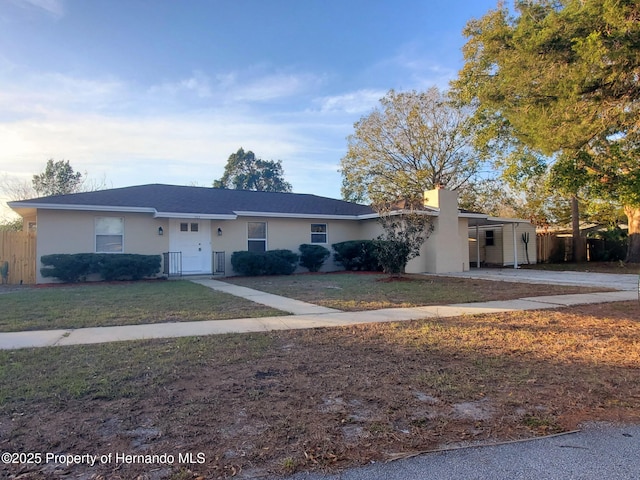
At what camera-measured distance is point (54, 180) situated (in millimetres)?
32406

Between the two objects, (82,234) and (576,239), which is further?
(576,239)

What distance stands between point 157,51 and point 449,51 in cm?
1102

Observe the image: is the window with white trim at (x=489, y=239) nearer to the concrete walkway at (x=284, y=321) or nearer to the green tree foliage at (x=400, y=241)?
the green tree foliage at (x=400, y=241)

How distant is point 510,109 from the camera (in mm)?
9961

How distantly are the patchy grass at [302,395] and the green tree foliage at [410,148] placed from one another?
67.2 feet

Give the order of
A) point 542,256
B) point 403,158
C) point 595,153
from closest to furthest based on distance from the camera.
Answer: point 595,153
point 542,256
point 403,158

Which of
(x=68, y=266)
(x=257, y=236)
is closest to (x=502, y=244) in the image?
(x=257, y=236)

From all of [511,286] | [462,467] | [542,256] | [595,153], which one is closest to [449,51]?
[595,153]

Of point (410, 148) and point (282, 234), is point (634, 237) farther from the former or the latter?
point (282, 234)

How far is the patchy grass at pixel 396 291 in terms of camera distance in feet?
30.1

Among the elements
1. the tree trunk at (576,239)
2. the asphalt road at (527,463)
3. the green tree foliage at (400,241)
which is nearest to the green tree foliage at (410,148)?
the tree trunk at (576,239)

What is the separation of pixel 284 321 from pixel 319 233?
481 inches

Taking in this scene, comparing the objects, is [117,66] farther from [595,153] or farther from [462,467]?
[595,153]

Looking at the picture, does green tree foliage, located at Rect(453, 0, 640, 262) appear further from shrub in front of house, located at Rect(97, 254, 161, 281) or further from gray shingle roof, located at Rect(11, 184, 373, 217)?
shrub in front of house, located at Rect(97, 254, 161, 281)
